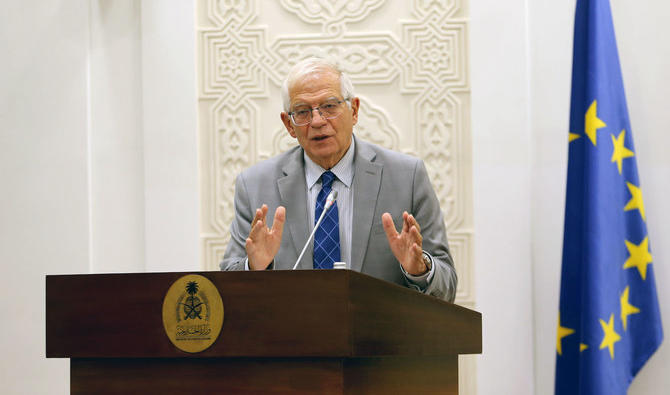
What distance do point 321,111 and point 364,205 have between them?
392 millimetres

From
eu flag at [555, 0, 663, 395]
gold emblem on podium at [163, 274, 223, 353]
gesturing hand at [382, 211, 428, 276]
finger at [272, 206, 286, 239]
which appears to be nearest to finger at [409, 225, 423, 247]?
gesturing hand at [382, 211, 428, 276]

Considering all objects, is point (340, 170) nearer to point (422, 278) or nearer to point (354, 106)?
point (354, 106)

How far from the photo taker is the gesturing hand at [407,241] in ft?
7.59

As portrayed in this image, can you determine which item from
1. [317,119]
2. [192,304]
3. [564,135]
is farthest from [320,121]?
[564,135]

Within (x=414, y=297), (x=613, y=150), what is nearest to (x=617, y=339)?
(x=613, y=150)

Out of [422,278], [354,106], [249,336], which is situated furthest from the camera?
[354,106]

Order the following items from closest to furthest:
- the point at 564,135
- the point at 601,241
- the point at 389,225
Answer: the point at 389,225, the point at 601,241, the point at 564,135

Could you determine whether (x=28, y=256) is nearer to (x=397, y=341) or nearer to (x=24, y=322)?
(x=24, y=322)

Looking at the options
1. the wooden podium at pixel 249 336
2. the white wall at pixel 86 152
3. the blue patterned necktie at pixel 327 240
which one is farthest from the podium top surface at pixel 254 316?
the white wall at pixel 86 152

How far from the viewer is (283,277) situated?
5.37 ft

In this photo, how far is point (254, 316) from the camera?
1642mm

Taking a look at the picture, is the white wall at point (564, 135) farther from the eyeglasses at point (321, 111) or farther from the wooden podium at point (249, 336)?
the wooden podium at point (249, 336)

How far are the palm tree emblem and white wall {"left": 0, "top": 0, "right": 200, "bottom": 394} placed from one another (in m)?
2.77

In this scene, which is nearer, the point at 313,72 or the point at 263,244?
the point at 263,244
